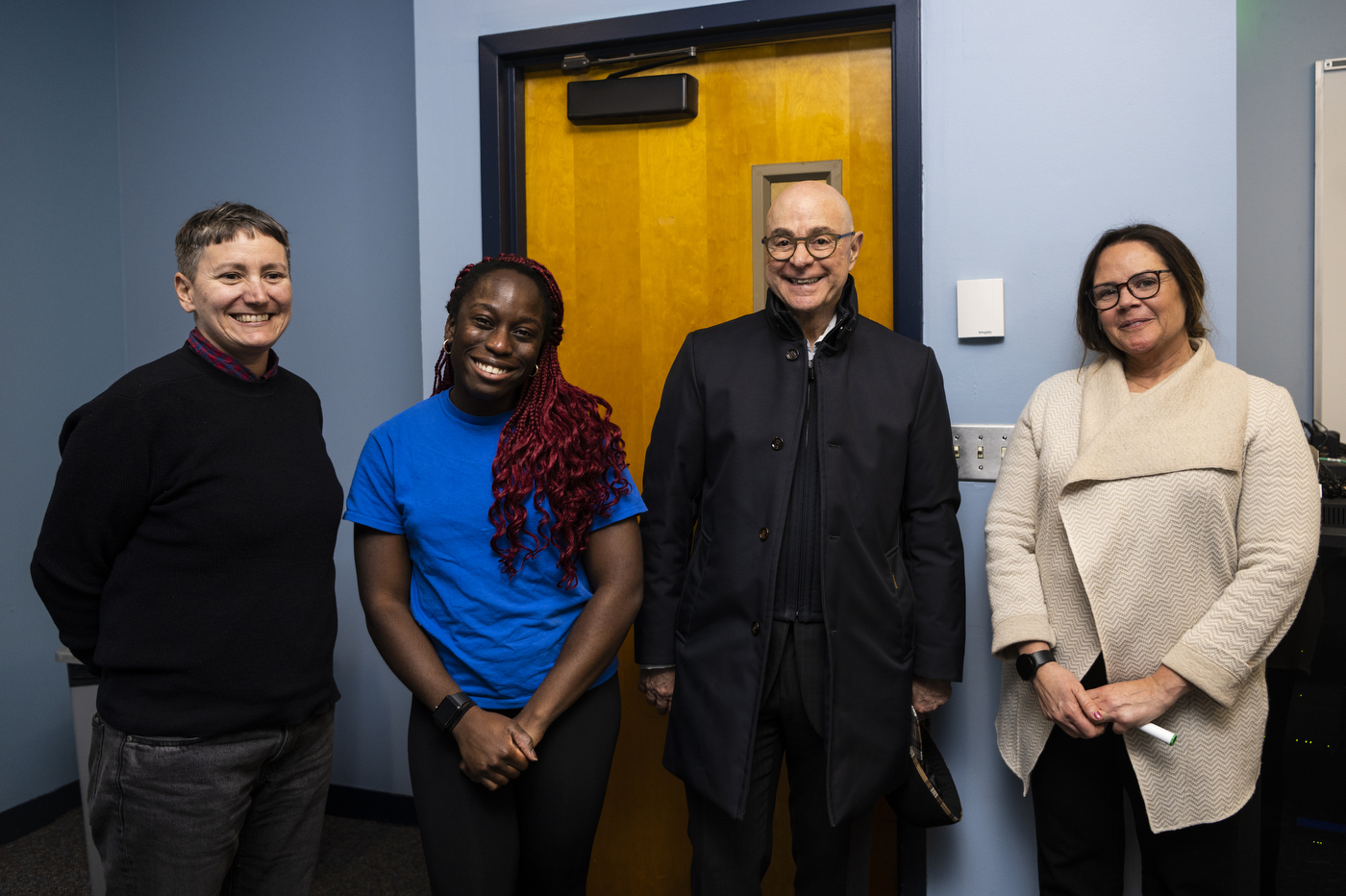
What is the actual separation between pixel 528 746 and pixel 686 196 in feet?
4.47

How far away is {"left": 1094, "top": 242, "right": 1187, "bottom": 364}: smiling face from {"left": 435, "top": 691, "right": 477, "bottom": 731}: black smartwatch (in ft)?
4.28

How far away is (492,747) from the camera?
1237 mm

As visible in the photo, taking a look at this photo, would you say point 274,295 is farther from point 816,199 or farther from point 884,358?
point 884,358

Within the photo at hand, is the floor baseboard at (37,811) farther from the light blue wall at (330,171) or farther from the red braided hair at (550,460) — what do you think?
the red braided hair at (550,460)

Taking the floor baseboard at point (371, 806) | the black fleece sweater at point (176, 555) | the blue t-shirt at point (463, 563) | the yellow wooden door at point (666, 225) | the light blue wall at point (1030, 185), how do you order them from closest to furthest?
the black fleece sweater at point (176, 555), the blue t-shirt at point (463, 563), the light blue wall at point (1030, 185), the yellow wooden door at point (666, 225), the floor baseboard at point (371, 806)

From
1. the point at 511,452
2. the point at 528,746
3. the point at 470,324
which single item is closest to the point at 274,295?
the point at 470,324

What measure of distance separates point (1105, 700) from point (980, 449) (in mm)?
583

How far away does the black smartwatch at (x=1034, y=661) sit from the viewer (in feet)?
4.90

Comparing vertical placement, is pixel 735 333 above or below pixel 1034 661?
above

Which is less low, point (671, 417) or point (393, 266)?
point (393, 266)

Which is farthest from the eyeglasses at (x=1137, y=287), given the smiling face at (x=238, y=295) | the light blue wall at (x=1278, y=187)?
the smiling face at (x=238, y=295)

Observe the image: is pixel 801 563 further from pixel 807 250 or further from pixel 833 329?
pixel 807 250

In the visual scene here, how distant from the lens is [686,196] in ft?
6.67

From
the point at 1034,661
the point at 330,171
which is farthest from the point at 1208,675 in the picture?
the point at 330,171
